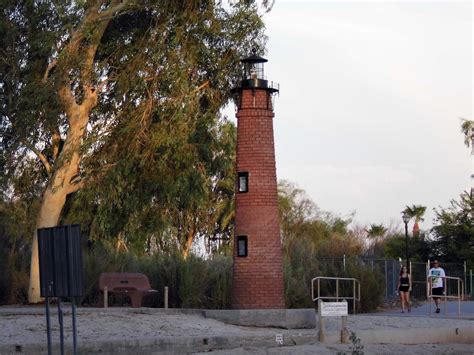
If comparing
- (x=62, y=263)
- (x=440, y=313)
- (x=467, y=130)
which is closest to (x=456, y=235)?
(x=467, y=130)

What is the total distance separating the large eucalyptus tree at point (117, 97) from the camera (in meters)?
34.0

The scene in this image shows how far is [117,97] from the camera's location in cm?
3541

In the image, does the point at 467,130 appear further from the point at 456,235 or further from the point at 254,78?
the point at 254,78

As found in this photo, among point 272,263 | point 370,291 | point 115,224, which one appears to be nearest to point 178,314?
point 272,263

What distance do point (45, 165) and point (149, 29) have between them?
5.73 meters

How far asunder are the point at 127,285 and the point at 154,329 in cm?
467

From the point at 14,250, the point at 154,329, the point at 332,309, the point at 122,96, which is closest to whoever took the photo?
the point at 332,309

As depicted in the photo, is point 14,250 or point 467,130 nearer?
Result: point 14,250

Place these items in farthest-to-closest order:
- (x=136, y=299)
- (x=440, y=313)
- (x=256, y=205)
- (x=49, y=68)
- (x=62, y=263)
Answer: (x=440, y=313) → (x=49, y=68) → (x=136, y=299) → (x=256, y=205) → (x=62, y=263)

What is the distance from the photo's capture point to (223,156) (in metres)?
38.9

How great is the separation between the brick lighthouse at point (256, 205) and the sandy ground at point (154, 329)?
140cm

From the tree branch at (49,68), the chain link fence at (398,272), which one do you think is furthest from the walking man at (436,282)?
the tree branch at (49,68)

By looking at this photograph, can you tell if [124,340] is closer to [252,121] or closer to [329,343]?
[329,343]

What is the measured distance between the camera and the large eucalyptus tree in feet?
112
